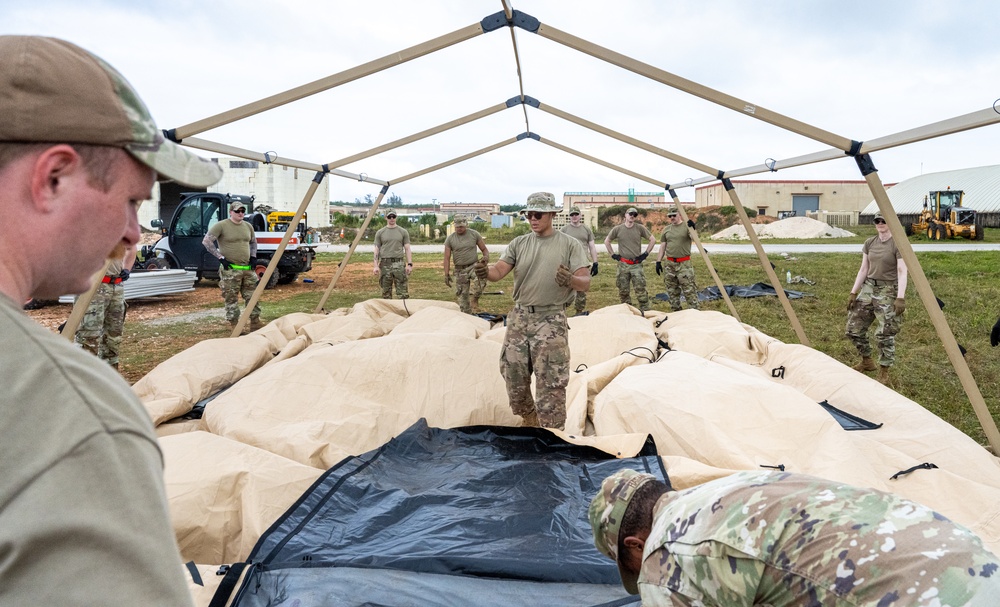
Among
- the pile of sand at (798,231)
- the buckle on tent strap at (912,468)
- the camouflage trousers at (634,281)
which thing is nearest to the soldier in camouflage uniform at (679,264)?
the camouflage trousers at (634,281)

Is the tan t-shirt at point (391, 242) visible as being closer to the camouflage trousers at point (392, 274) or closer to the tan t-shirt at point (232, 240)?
the camouflage trousers at point (392, 274)

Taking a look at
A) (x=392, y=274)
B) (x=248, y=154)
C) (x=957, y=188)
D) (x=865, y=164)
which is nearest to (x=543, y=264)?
(x=865, y=164)

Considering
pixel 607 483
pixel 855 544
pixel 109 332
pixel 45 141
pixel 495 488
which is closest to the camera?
pixel 45 141

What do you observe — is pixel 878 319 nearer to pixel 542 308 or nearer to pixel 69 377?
pixel 542 308

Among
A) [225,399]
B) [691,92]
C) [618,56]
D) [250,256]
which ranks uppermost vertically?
[618,56]

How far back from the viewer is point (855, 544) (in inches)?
54.9

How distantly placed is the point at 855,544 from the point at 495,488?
1.90 metres

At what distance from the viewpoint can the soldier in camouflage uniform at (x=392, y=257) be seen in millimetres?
9578

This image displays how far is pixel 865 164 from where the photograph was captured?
4.04 m

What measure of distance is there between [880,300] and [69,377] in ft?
23.0

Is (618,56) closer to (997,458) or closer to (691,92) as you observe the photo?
(691,92)

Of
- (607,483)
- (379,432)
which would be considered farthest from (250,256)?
(607,483)

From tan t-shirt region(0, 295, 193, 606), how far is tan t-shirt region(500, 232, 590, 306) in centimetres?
389

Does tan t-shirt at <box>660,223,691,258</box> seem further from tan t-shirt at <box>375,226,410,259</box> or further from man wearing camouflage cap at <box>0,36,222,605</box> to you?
man wearing camouflage cap at <box>0,36,222,605</box>
